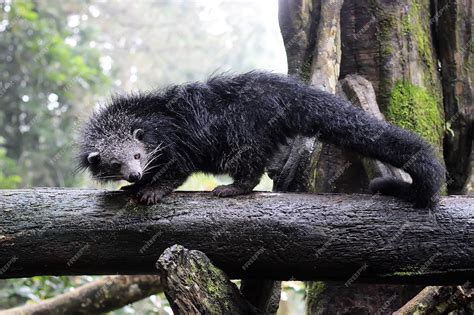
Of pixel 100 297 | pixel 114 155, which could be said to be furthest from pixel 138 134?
pixel 100 297

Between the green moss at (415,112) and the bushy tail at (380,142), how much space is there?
1.09 metres

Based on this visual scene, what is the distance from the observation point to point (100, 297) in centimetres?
532

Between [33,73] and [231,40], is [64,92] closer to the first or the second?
[33,73]

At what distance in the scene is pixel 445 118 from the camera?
4906 millimetres

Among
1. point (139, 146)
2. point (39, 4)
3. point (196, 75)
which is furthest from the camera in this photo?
point (196, 75)

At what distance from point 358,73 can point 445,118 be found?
83 cm

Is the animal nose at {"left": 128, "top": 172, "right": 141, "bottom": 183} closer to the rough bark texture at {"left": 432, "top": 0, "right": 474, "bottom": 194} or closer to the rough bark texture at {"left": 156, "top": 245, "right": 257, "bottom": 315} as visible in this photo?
the rough bark texture at {"left": 156, "top": 245, "right": 257, "bottom": 315}

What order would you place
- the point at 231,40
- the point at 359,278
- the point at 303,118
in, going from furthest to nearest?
the point at 231,40 < the point at 303,118 < the point at 359,278

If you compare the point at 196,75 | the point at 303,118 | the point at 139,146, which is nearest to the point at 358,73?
the point at 303,118

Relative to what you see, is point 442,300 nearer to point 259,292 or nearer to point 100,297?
point 259,292

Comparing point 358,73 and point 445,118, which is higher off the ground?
point 358,73

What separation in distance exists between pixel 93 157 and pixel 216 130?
890 millimetres

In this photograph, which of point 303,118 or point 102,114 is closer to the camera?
point 303,118

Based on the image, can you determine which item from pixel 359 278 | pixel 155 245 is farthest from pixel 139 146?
pixel 359 278
